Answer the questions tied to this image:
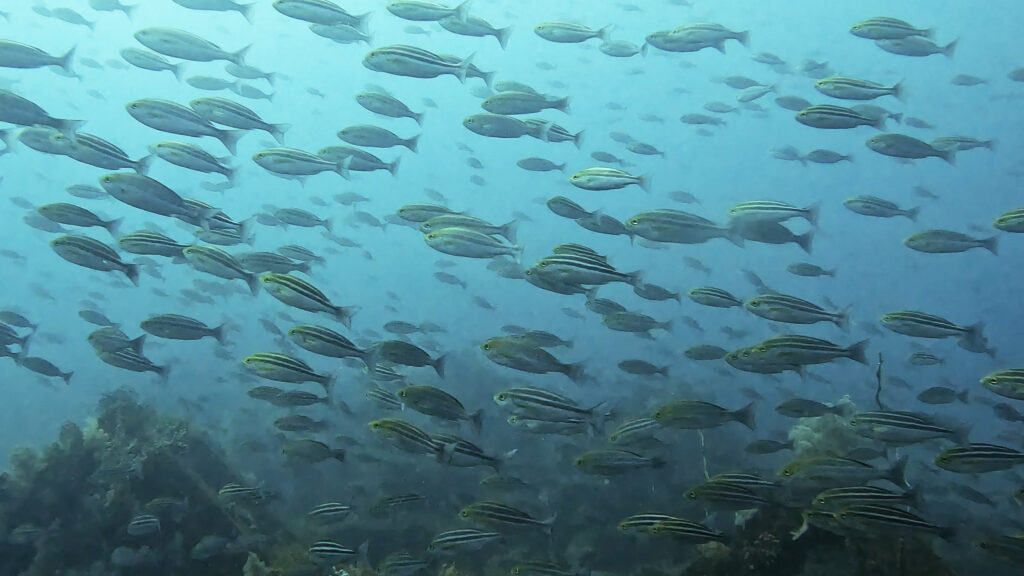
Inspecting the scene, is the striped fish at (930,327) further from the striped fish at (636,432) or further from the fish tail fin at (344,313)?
the fish tail fin at (344,313)

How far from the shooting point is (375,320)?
71312mm

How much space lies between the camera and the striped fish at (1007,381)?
21.1 feet

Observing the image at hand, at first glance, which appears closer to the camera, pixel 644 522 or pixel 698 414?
pixel 644 522

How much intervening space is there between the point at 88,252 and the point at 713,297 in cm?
756

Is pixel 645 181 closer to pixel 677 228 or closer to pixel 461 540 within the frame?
pixel 677 228

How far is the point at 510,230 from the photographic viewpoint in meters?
7.98

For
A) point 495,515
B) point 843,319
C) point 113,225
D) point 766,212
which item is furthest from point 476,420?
point 113,225

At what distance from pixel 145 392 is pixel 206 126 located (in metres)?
20.1

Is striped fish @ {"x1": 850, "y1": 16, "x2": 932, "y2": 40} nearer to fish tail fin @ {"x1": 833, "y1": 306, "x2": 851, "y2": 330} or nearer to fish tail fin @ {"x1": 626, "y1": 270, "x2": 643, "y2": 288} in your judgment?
fish tail fin @ {"x1": 833, "y1": 306, "x2": 851, "y2": 330}

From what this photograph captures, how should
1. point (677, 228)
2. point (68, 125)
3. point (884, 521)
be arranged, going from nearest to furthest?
point (884, 521) < point (68, 125) < point (677, 228)

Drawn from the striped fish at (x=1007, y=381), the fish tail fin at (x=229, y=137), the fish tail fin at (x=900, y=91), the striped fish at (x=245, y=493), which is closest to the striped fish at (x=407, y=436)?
the striped fish at (x=245, y=493)

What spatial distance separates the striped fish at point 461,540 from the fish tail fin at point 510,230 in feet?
11.5

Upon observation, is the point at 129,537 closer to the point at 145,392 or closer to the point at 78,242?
the point at 78,242

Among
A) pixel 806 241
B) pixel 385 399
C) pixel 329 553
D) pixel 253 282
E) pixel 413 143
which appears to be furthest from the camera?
pixel 413 143
